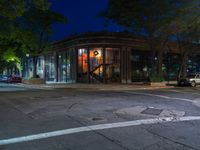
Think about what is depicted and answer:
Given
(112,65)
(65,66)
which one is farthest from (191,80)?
(65,66)

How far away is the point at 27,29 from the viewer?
3791cm

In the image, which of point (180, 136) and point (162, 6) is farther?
point (162, 6)

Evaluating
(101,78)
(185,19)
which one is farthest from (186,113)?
(101,78)

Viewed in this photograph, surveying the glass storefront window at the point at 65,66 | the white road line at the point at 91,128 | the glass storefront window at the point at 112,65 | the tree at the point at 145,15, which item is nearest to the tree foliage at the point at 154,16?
the tree at the point at 145,15

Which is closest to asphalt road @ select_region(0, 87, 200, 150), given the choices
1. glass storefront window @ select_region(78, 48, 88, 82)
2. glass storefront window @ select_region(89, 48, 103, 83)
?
glass storefront window @ select_region(89, 48, 103, 83)

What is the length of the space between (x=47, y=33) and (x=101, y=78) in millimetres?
A: 10277

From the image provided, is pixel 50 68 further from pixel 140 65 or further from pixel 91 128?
pixel 91 128

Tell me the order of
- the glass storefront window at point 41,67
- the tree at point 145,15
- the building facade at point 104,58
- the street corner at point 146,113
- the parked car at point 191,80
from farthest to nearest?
the glass storefront window at point 41,67
the building facade at point 104,58
the parked car at point 191,80
the tree at point 145,15
the street corner at point 146,113

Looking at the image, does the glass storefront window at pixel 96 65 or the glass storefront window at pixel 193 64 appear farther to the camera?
the glass storefront window at pixel 193 64

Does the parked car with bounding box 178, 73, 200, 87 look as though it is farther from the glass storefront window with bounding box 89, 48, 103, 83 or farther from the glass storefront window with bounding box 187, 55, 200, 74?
the glass storefront window with bounding box 187, 55, 200, 74

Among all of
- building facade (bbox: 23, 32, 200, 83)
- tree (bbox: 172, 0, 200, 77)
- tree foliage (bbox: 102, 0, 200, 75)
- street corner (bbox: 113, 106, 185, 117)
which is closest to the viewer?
street corner (bbox: 113, 106, 185, 117)

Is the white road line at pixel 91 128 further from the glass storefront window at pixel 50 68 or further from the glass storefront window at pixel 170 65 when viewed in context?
the glass storefront window at pixel 50 68

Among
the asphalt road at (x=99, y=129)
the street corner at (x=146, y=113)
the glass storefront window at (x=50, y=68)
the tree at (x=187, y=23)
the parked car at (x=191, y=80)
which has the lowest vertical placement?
the asphalt road at (x=99, y=129)

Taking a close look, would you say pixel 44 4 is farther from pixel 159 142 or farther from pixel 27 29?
pixel 27 29
